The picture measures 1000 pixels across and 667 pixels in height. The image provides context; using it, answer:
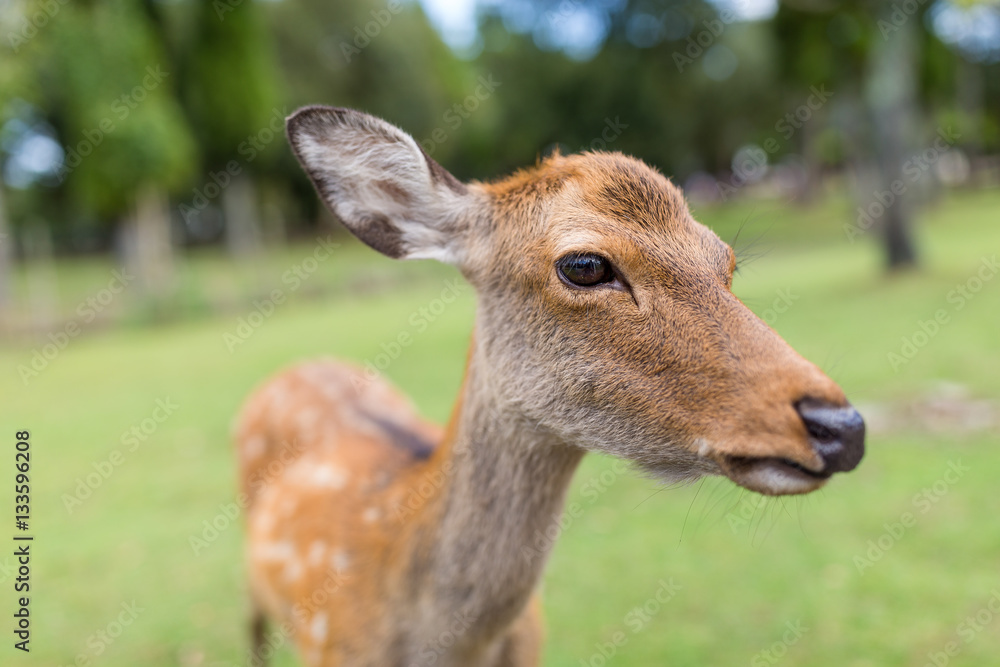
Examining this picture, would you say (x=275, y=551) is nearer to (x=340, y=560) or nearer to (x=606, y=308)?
(x=340, y=560)

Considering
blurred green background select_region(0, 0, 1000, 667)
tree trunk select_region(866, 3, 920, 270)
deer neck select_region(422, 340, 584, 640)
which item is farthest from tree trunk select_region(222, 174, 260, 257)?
deer neck select_region(422, 340, 584, 640)

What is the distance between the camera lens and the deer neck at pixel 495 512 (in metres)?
2.23

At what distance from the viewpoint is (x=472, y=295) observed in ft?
8.45

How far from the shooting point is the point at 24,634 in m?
4.28

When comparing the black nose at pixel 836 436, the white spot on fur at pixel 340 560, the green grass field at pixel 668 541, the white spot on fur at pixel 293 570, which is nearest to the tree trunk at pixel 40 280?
the green grass field at pixel 668 541

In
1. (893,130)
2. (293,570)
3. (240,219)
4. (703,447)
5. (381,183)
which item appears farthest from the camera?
(240,219)

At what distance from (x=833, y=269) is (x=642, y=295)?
14.8 meters

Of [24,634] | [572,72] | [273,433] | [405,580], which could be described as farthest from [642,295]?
[572,72]

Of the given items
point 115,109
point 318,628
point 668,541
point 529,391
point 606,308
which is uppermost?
point 606,308

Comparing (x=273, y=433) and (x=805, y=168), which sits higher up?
(x=273, y=433)

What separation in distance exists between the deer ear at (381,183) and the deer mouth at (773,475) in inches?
44.7

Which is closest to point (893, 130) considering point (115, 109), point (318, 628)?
point (318, 628)

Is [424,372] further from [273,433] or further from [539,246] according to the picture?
[539,246]

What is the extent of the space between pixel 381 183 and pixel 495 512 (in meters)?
1.12
